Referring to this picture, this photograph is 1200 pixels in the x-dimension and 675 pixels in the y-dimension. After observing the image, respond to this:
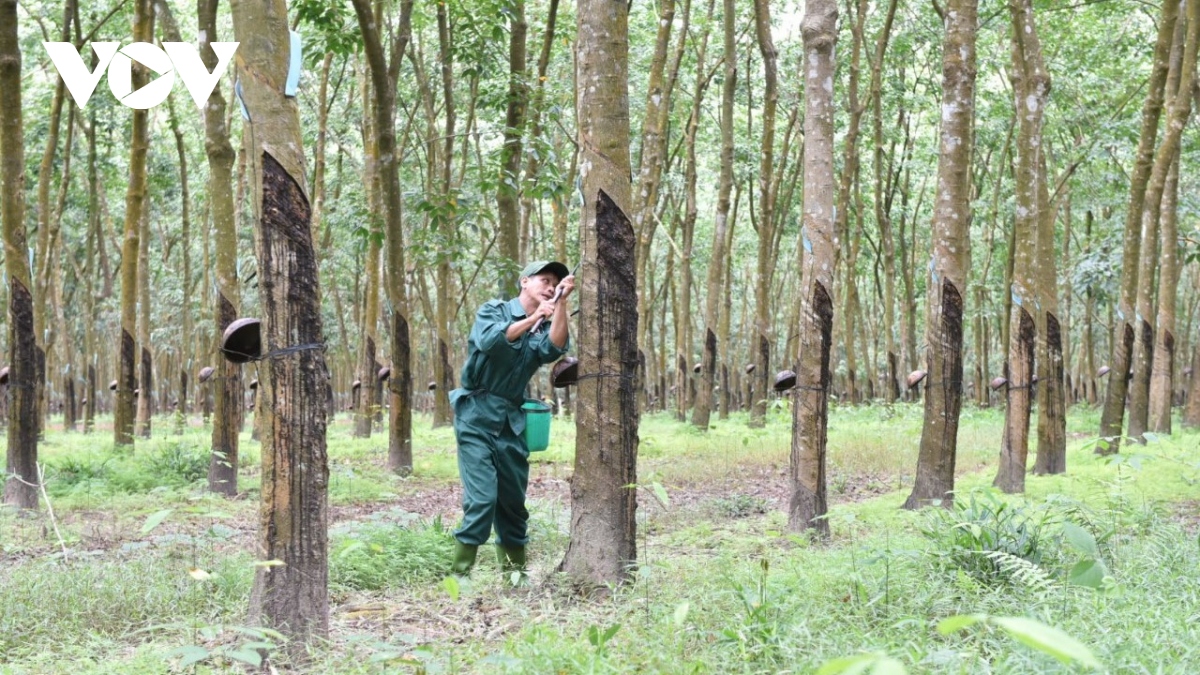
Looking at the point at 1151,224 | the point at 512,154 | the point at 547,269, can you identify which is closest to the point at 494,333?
the point at 547,269

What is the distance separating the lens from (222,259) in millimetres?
8906

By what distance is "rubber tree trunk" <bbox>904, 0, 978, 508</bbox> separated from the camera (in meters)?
7.33

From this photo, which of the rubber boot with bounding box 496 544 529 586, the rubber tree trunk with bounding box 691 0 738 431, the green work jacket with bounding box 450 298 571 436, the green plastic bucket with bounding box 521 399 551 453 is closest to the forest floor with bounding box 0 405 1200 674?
the rubber boot with bounding box 496 544 529 586

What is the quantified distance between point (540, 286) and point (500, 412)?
28.5 inches

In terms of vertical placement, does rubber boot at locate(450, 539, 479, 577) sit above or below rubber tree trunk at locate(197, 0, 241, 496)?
below

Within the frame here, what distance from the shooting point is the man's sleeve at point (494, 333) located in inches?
216

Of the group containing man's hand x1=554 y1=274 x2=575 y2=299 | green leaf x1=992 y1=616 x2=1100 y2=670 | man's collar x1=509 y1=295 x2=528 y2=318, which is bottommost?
green leaf x1=992 y1=616 x2=1100 y2=670

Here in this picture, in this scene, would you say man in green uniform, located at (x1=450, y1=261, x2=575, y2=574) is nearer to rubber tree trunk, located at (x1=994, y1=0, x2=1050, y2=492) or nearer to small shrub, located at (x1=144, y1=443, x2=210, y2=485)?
rubber tree trunk, located at (x1=994, y1=0, x2=1050, y2=492)

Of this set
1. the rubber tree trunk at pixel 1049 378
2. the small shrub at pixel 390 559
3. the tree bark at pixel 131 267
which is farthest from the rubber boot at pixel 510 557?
the tree bark at pixel 131 267

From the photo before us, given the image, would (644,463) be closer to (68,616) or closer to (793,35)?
(68,616)

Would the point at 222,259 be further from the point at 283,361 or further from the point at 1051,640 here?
the point at 1051,640

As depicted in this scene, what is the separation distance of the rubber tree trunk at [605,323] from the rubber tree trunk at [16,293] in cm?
514

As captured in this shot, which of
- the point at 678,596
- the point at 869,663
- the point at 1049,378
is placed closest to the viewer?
the point at 869,663

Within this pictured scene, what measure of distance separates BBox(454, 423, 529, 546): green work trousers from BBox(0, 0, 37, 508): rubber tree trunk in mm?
4311
